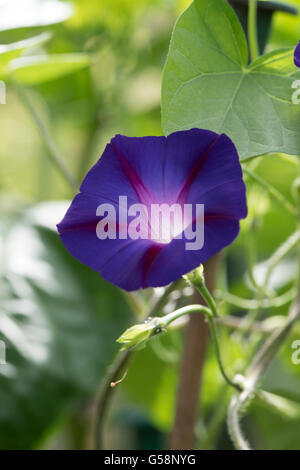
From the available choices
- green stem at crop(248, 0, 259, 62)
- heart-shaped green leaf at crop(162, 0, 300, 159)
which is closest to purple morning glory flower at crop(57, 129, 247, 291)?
heart-shaped green leaf at crop(162, 0, 300, 159)

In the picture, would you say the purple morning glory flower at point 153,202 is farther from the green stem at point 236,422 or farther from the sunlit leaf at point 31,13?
the sunlit leaf at point 31,13

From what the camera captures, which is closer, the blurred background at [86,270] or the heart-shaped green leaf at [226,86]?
the heart-shaped green leaf at [226,86]

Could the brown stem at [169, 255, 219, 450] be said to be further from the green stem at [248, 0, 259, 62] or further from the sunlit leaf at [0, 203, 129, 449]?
the green stem at [248, 0, 259, 62]

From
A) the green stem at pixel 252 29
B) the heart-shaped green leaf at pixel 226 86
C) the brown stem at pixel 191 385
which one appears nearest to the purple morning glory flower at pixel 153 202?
the heart-shaped green leaf at pixel 226 86

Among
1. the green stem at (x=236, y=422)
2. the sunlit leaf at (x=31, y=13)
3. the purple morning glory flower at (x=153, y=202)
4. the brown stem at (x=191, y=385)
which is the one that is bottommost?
the brown stem at (x=191, y=385)

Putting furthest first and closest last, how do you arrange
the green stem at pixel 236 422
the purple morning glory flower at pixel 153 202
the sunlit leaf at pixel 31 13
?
the sunlit leaf at pixel 31 13 < the green stem at pixel 236 422 < the purple morning glory flower at pixel 153 202

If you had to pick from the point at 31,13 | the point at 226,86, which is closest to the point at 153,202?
the point at 226,86
